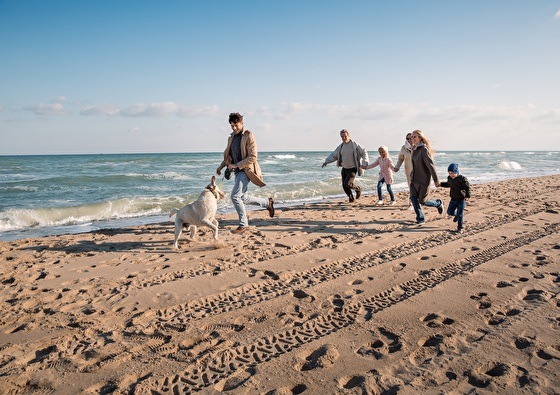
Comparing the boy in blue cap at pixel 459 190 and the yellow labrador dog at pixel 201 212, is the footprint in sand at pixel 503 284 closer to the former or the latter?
the boy in blue cap at pixel 459 190

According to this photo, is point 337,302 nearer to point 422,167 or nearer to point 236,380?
point 236,380

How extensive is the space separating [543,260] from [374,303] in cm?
283

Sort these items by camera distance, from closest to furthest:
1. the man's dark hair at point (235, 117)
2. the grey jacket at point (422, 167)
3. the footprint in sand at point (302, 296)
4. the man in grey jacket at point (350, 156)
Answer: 1. the footprint in sand at point (302, 296)
2. the man's dark hair at point (235, 117)
3. the grey jacket at point (422, 167)
4. the man in grey jacket at point (350, 156)

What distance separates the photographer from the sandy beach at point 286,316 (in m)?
2.44

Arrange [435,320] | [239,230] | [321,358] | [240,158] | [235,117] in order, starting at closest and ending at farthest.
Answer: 1. [321,358]
2. [435,320]
3. [235,117]
4. [240,158]
5. [239,230]

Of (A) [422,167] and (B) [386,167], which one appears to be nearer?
(A) [422,167]

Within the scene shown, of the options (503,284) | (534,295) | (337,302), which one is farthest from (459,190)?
(337,302)

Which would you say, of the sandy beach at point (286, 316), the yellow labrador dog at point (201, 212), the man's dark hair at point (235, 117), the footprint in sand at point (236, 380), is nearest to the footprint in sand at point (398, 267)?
the sandy beach at point (286, 316)

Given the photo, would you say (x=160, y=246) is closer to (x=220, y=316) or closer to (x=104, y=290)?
(x=104, y=290)

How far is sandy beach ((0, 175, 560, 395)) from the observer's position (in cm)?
244

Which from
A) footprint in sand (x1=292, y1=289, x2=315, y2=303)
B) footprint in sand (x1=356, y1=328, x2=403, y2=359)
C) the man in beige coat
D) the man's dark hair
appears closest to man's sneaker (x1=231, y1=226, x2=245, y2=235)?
A: the man in beige coat

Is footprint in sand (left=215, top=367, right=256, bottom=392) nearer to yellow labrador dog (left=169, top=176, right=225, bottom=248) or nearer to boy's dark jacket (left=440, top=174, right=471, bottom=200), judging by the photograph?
yellow labrador dog (left=169, top=176, right=225, bottom=248)

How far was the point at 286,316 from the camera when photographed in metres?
3.33

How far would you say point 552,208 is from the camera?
859cm
